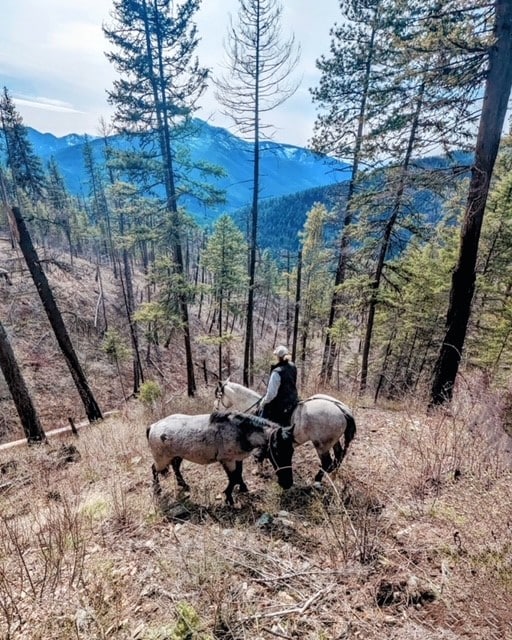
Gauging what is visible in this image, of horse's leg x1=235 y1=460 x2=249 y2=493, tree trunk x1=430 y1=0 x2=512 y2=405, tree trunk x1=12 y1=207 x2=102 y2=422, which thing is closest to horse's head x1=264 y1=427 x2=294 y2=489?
horse's leg x1=235 y1=460 x2=249 y2=493

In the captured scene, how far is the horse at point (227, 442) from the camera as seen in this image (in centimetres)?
480

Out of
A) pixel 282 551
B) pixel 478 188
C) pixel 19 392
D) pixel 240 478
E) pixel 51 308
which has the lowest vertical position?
pixel 19 392

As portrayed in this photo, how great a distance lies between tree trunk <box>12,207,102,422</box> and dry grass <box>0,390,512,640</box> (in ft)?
21.1

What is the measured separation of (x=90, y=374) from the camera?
2152 cm

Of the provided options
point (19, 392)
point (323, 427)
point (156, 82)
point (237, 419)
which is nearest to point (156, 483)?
point (237, 419)

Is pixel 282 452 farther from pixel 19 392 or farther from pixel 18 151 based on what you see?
pixel 18 151

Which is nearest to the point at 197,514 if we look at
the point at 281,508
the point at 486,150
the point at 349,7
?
the point at 281,508

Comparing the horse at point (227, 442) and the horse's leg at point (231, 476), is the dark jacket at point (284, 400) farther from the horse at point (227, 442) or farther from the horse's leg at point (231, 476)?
the horse's leg at point (231, 476)

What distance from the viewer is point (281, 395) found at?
568 centimetres

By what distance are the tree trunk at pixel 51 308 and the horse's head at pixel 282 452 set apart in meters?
8.42

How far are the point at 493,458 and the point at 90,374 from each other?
22.4 m

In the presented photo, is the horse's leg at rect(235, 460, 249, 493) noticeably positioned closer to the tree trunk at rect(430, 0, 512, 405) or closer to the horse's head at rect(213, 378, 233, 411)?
the horse's head at rect(213, 378, 233, 411)

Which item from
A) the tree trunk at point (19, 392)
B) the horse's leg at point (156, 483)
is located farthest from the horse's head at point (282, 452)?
the tree trunk at point (19, 392)

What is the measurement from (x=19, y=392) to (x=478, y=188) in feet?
38.8
